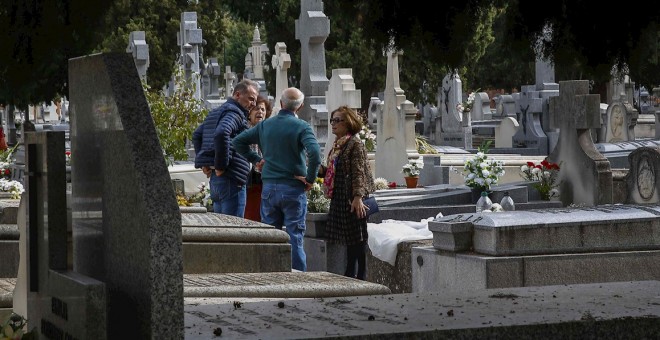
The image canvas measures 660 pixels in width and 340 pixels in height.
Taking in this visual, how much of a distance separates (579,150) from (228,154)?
587 centimetres

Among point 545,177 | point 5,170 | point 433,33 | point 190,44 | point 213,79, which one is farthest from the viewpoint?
point 213,79

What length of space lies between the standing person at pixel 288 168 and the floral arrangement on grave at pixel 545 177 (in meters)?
5.59

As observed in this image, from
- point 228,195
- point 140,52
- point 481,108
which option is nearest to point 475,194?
point 228,195

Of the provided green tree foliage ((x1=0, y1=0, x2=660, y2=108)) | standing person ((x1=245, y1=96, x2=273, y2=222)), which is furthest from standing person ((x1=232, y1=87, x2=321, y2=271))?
green tree foliage ((x1=0, y1=0, x2=660, y2=108))

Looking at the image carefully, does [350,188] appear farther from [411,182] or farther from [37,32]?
[411,182]

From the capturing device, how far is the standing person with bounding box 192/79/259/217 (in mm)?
10922

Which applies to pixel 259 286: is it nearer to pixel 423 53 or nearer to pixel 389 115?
pixel 423 53

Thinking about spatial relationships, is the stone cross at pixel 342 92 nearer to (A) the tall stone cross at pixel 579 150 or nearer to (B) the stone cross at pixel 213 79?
(A) the tall stone cross at pixel 579 150

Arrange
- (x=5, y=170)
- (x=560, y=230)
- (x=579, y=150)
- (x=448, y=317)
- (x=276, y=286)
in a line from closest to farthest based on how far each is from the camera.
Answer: (x=448, y=317) < (x=276, y=286) < (x=560, y=230) < (x=579, y=150) < (x=5, y=170)

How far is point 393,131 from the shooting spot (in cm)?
2073

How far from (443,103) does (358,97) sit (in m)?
18.4

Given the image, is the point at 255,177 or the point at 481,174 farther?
the point at 481,174

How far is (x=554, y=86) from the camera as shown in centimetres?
3127

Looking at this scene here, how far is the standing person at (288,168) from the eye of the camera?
34.4 feet
